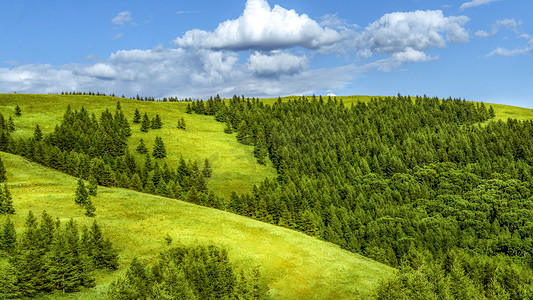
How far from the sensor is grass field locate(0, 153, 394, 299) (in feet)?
197

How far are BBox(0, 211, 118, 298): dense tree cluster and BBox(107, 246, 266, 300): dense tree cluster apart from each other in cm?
571

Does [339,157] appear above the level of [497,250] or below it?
above

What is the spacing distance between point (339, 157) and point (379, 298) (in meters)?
153

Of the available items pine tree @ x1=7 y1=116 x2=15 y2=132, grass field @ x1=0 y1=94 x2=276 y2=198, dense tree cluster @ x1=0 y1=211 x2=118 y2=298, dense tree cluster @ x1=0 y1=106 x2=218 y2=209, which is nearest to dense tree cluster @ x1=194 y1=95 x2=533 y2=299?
grass field @ x1=0 y1=94 x2=276 y2=198

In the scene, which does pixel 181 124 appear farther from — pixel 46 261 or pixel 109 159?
pixel 46 261

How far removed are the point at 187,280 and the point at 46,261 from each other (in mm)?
17488

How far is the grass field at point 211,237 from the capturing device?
60031 mm

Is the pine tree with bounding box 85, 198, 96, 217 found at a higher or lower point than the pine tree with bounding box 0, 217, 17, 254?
lower

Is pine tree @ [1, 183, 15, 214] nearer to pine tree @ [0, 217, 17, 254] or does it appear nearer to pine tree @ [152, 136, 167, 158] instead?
pine tree @ [0, 217, 17, 254]

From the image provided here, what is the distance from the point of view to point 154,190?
116m

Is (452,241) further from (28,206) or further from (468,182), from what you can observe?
(28,206)

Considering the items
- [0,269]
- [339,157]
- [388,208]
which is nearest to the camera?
[0,269]

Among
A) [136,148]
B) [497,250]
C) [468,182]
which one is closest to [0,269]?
[136,148]

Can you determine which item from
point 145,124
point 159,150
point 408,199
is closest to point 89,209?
point 159,150
